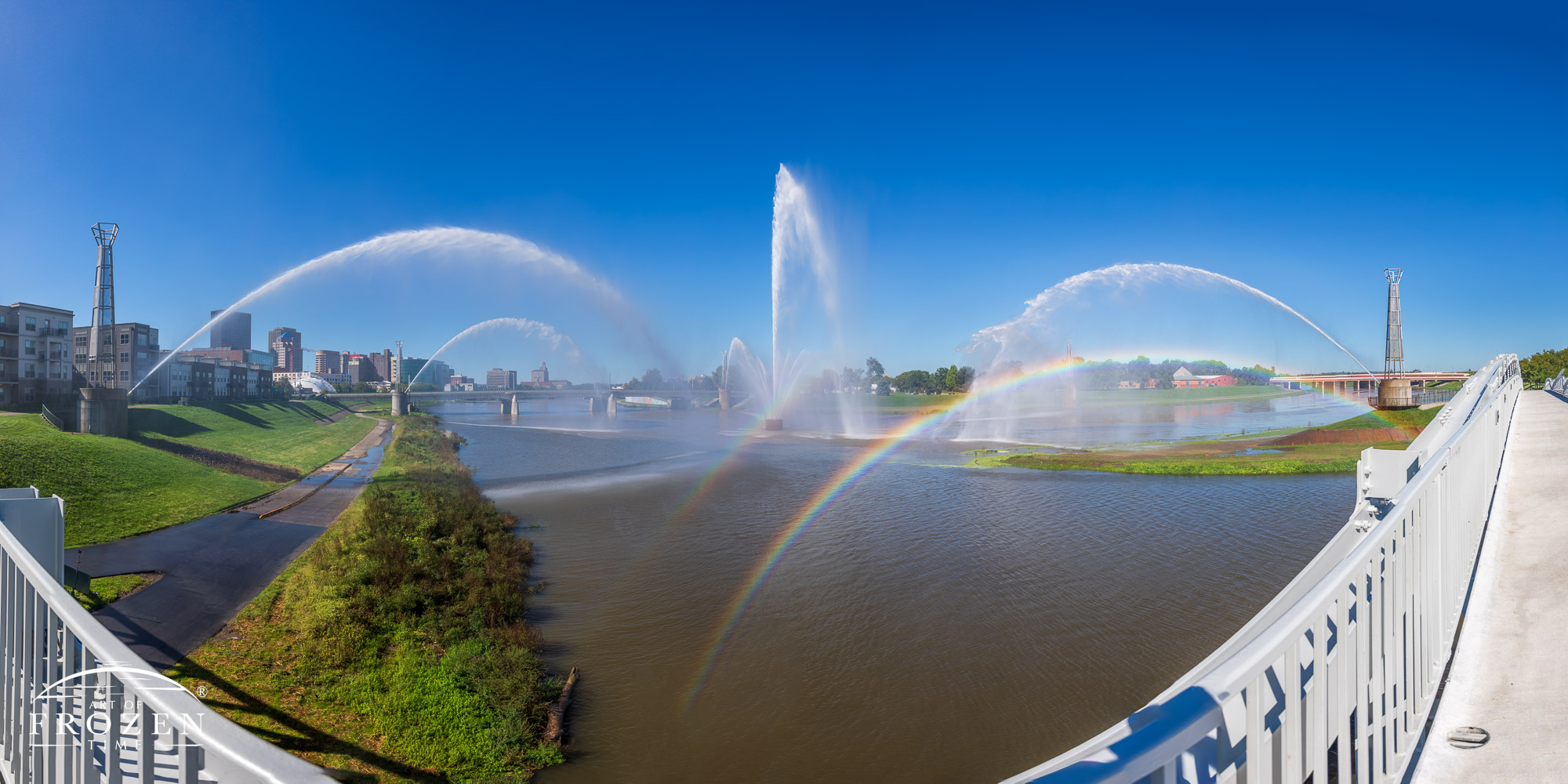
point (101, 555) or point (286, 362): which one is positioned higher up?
point (286, 362)

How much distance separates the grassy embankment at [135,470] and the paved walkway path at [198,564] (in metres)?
1.02

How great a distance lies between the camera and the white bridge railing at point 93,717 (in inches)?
69.0

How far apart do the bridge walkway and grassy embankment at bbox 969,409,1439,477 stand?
2643 centimetres

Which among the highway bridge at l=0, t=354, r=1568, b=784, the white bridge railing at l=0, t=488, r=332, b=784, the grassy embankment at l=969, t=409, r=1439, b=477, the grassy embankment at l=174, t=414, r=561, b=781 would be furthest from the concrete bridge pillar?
the grassy embankment at l=969, t=409, r=1439, b=477

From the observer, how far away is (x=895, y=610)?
1265 cm

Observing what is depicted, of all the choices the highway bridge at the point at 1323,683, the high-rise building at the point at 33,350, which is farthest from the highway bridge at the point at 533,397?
the highway bridge at the point at 1323,683

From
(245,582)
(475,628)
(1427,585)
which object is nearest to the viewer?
(1427,585)

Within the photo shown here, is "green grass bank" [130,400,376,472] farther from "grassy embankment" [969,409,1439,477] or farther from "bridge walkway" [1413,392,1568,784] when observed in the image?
"bridge walkway" [1413,392,1568,784]

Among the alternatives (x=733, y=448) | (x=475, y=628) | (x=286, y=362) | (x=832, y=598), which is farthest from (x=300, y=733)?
(x=286, y=362)

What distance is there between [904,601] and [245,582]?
44.8 ft

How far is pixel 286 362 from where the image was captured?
161 m

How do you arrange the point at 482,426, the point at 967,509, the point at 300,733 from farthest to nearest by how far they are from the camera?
the point at 482,426
the point at 967,509
the point at 300,733

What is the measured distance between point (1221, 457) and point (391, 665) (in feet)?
124

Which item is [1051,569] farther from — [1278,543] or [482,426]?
[482,426]
